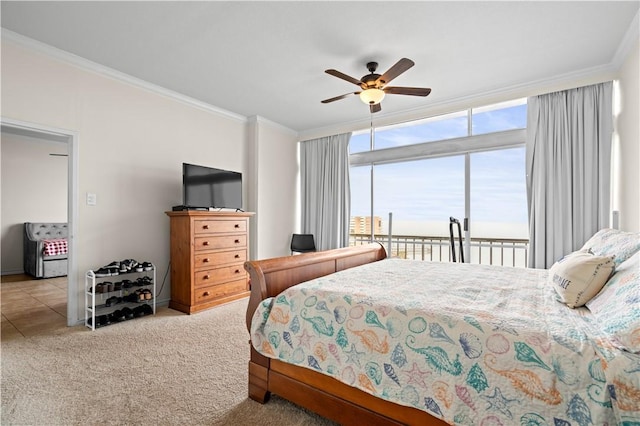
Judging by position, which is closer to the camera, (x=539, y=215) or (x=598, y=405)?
(x=598, y=405)

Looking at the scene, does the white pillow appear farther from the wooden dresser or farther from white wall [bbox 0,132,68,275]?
white wall [bbox 0,132,68,275]

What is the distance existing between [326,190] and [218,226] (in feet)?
7.01

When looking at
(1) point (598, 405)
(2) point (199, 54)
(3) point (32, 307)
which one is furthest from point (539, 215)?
(3) point (32, 307)

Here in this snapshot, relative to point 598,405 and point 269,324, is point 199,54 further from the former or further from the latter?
point 598,405

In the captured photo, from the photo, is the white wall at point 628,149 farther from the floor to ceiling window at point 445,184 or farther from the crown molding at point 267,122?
the crown molding at point 267,122

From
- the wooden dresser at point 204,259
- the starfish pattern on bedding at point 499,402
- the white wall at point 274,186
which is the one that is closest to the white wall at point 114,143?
the wooden dresser at point 204,259

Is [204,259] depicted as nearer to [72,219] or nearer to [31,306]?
[72,219]

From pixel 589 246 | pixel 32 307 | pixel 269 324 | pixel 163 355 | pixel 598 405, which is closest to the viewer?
pixel 598 405

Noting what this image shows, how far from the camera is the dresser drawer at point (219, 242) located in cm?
358

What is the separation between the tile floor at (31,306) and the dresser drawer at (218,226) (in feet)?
5.17

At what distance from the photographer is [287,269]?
1995 mm

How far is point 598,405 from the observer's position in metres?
0.96

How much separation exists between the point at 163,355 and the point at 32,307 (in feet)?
8.09

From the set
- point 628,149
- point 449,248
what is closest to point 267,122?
point 449,248
